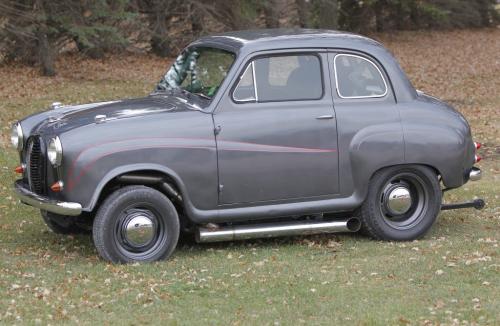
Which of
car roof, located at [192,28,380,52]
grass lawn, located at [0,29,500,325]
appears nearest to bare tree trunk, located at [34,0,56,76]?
grass lawn, located at [0,29,500,325]

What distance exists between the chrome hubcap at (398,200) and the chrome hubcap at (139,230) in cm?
221

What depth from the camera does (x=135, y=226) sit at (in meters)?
7.82

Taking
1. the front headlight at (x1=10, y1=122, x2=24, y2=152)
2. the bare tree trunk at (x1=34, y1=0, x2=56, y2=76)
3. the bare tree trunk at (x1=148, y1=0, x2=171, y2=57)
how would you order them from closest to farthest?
the front headlight at (x1=10, y1=122, x2=24, y2=152)
the bare tree trunk at (x1=34, y1=0, x2=56, y2=76)
the bare tree trunk at (x1=148, y1=0, x2=171, y2=57)

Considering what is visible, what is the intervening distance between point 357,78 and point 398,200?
1164 mm

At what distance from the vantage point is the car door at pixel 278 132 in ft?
26.5

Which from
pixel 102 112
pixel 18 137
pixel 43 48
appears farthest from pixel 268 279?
pixel 43 48

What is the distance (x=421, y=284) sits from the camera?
7133mm

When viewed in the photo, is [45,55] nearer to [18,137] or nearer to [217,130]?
[18,137]

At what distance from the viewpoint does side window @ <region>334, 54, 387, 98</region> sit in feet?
28.1

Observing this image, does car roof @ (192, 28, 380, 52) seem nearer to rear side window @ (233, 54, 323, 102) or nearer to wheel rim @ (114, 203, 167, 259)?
rear side window @ (233, 54, 323, 102)

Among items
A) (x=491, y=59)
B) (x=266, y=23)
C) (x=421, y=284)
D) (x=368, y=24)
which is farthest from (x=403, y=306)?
(x=368, y=24)

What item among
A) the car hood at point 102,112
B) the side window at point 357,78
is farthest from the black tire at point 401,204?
the car hood at point 102,112

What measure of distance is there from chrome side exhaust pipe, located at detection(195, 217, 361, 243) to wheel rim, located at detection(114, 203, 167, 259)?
1.30 feet

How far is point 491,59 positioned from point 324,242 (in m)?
20.2
